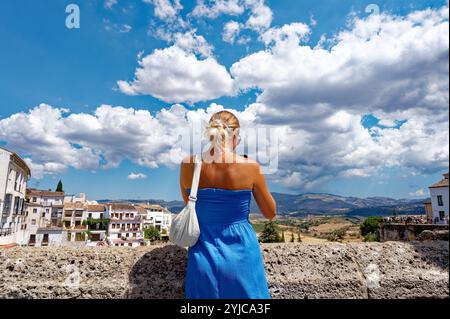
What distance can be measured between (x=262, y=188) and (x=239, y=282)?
65cm

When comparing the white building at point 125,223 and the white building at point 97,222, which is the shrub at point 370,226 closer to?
the white building at point 125,223

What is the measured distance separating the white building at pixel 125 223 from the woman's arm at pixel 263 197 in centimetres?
7672

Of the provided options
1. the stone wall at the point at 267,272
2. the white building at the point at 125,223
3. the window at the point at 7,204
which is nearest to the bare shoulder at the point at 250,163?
the stone wall at the point at 267,272

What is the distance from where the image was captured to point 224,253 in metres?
1.88

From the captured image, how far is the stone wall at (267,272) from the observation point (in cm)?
209

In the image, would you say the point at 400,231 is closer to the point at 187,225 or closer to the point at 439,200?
the point at 439,200

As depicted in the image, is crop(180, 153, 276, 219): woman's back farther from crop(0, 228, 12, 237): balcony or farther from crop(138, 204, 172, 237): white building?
crop(138, 204, 172, 237): white building

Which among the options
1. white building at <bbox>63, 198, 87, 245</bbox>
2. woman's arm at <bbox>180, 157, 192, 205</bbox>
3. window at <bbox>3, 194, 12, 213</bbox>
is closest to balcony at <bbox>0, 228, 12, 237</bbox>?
window at <bbox>3, 194, 12, 213</bbox>

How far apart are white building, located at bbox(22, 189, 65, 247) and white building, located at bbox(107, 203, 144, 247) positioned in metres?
12.8
